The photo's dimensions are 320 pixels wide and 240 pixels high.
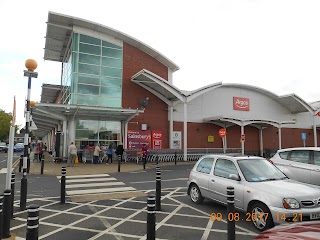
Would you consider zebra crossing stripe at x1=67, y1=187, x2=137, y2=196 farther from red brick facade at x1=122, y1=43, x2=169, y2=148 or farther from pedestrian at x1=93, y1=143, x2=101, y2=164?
red brick facade at x1=122, y1=43, x2=169, y2=148

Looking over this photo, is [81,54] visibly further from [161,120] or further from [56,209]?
[56,209]

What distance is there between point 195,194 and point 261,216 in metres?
2.70

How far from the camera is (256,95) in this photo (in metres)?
32.5

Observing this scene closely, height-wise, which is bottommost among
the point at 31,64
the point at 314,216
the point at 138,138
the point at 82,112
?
the point at 314,216

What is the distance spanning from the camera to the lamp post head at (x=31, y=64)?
Answer: 7.38 m

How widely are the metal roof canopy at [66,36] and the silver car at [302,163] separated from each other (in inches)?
789

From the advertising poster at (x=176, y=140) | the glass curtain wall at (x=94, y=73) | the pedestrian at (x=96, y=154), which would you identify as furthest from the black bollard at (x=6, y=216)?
the advertising poster at (x=176, y=140)

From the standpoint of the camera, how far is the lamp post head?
24.2ft

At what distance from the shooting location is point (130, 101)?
83.3ft

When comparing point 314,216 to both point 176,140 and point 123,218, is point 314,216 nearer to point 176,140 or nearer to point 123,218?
point 123,218

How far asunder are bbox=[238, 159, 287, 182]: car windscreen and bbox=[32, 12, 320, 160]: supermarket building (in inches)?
608

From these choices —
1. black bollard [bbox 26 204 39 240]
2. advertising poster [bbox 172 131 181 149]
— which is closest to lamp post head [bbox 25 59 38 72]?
black bollard [bbox 26 204 39 240]

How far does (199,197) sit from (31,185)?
291 inches

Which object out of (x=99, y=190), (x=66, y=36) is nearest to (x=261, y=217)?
(x=99, y=190)
